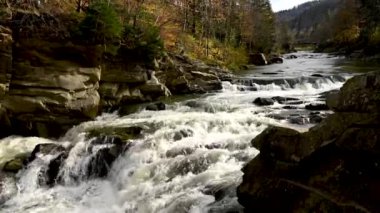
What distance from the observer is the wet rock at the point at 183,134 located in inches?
527

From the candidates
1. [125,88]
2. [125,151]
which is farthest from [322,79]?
[125,151]

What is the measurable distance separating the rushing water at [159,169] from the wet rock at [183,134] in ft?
0.18

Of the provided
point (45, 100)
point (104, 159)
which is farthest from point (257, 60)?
point (104, 159)

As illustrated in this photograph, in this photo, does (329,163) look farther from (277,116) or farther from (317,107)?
(317,107)

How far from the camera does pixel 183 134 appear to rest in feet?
44.5

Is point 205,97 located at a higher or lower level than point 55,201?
higher

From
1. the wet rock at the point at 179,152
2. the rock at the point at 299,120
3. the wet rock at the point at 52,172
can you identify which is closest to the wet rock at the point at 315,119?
the rock at the point at 299,120

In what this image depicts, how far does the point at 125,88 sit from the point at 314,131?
45.7 ft

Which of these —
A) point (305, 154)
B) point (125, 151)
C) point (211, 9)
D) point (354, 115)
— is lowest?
point (125, 151)

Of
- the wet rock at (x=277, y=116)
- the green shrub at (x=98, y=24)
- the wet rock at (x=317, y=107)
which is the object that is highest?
the green shrub at (x=98, y=24)

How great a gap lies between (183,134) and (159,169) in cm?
240

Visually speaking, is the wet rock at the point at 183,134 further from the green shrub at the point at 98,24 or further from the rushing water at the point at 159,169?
the green shrub at the point at 98,24

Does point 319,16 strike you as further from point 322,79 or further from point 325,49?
point 322,79

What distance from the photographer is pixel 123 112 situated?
18719mm
